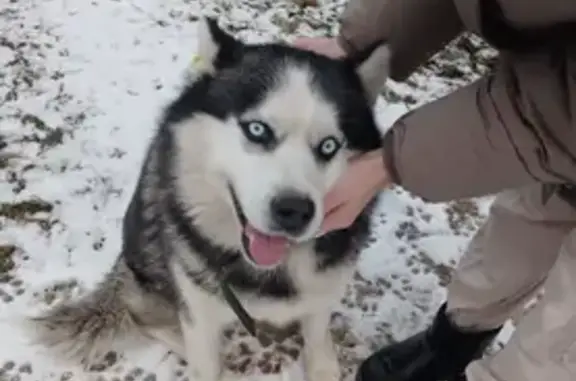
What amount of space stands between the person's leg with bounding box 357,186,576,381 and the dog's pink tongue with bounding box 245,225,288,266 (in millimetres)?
439

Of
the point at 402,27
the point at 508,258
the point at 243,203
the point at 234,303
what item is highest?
the point at 402,27

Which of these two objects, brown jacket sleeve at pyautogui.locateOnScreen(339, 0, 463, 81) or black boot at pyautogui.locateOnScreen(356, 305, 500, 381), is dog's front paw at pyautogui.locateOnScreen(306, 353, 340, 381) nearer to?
black boot at pyautogui.locateOnScreen(356, 305, 500, 381)

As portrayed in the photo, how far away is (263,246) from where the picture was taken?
1.58 m

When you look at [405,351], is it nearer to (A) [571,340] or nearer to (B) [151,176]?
(A) [571,340]

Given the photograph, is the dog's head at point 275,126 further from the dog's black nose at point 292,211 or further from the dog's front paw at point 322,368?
the dog's front paw at point 322,368

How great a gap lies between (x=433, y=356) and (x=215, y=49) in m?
0.85

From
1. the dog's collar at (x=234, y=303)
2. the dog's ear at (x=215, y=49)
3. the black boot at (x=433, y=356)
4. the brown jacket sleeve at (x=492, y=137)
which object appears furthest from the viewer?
the black boot at (x=433, y=356)

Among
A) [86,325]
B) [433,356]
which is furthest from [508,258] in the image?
[86,325]

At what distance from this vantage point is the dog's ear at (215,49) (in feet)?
5.09

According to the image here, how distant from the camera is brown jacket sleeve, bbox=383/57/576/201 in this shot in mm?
1278

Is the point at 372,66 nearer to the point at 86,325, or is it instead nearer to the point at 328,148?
the point at 328,148

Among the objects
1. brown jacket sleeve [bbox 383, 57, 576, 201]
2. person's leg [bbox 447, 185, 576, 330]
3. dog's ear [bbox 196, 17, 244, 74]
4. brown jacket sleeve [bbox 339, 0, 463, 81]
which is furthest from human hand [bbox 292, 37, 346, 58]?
person's leg [bbox 447, 185, 576, 330]

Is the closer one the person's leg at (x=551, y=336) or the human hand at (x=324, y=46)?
the person's leg at (x=551, y=336)

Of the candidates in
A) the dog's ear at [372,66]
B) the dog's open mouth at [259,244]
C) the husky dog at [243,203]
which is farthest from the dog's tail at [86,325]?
the dog's ear at [372,66]
